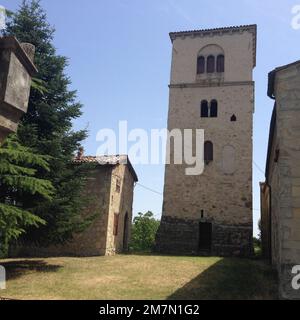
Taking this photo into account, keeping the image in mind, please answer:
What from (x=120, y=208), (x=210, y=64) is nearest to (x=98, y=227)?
(x=120, y=208)

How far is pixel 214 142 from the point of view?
2250 centimetres

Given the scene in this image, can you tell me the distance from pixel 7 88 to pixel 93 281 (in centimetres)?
997

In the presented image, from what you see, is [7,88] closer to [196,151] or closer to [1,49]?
[1,49]

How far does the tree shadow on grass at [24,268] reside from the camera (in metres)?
13.0

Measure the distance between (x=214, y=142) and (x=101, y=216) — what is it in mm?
8332

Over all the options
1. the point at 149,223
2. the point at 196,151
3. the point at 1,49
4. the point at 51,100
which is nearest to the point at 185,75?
the point at 196,151

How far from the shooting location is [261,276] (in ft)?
42.5

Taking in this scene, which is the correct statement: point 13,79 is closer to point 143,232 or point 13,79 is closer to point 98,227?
point 98,227

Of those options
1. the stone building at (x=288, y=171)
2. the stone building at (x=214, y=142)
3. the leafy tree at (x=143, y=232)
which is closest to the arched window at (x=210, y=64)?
the stone building at (x=214, y=142)

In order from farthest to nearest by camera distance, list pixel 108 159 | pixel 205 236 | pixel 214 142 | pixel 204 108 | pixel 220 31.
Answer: pixel 220 31, pixel 204 108, pixel 214 142, pixel 205 236, pixel 108 159

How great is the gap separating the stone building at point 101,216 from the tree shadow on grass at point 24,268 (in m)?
2.83

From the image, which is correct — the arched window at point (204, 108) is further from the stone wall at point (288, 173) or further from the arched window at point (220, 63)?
the stone wall at point (288, 173)

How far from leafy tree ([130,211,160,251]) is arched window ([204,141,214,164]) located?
17.4 m

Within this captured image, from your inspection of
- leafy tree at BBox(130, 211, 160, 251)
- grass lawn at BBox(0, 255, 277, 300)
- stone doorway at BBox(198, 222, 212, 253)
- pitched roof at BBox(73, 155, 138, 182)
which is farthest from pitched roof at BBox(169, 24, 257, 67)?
leafy tree at BBox(130, 211, 160, 251)
